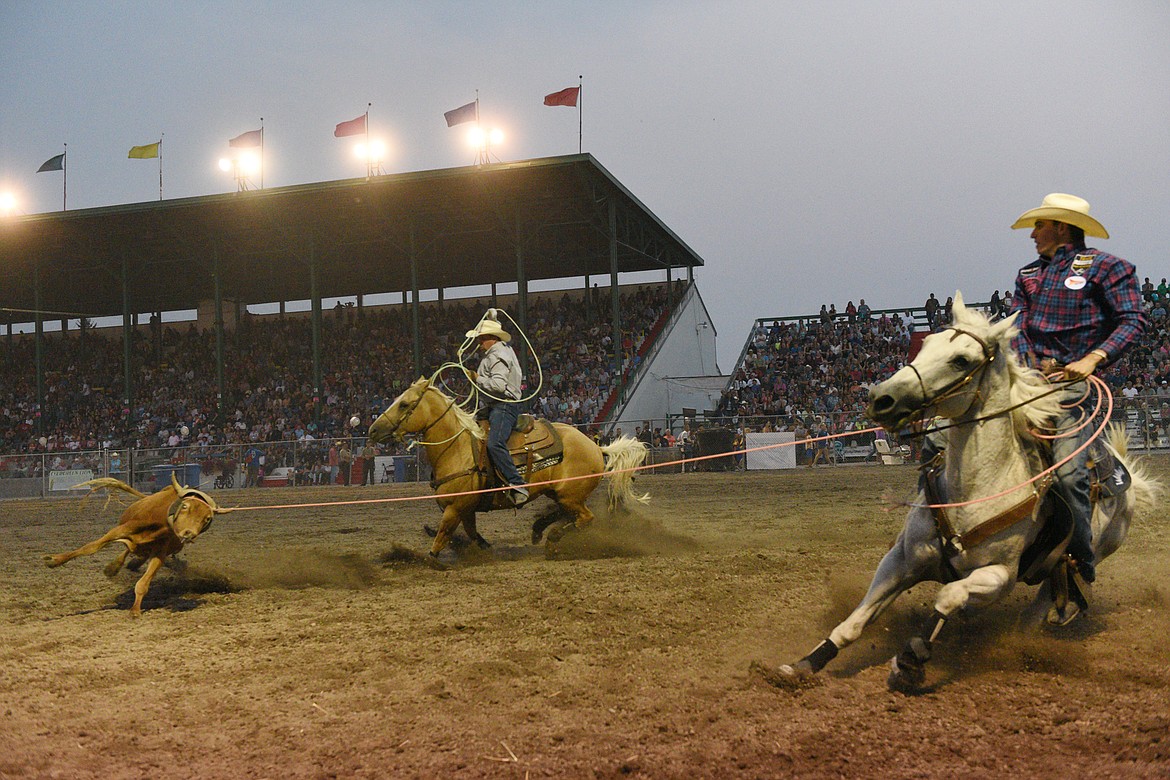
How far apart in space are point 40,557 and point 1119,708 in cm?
969

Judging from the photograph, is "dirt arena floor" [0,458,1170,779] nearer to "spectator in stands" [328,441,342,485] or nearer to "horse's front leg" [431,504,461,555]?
A: "horse's front leg" [431,504,461,555]

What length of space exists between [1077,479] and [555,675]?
247 centimetres

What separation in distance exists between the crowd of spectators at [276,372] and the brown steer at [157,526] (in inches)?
752

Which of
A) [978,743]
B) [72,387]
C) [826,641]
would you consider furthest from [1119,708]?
[72,387]

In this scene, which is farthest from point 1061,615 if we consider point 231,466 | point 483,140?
point 483,140

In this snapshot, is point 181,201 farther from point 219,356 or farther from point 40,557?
point 40,557

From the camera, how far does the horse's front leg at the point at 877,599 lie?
3910 millimetres

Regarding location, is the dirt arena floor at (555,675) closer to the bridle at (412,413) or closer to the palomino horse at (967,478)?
the palomino horse at (967,478)

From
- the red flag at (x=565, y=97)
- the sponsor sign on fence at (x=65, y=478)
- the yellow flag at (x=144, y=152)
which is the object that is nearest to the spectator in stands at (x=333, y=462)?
the sponsor sign on fence at (x=65, y=478)

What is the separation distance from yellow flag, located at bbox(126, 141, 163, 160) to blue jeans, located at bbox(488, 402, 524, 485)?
25345mm

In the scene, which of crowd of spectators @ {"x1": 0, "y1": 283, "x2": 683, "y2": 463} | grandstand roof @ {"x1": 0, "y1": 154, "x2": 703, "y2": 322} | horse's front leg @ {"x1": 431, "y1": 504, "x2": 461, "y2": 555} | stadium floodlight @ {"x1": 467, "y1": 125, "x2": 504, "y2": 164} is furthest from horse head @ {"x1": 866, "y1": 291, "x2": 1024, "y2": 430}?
stadium floodlight @ {"x1": 467, "y1": 125, "x2": 504, "y2": 164}

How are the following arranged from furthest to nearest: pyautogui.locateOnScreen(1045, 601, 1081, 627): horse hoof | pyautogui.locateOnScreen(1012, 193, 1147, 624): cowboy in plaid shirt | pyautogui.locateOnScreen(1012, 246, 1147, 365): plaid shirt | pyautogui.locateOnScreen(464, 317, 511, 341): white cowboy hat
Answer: pyautogui.locateOnScreen(464, 317, 511, 341): white cowboy hat < pyautogui.locateOnScreen(1045, 601, 1081, 627): horse hoof < pyautogui.locateOnScreen(1012, 246, 1147, 365): plaid shirt < pyautogui.locateOnScreen(1012, 193, 1147, 624): cowboy in plaid shirt

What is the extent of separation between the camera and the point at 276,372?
31984 mm

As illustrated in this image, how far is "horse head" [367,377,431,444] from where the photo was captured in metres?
7.86
